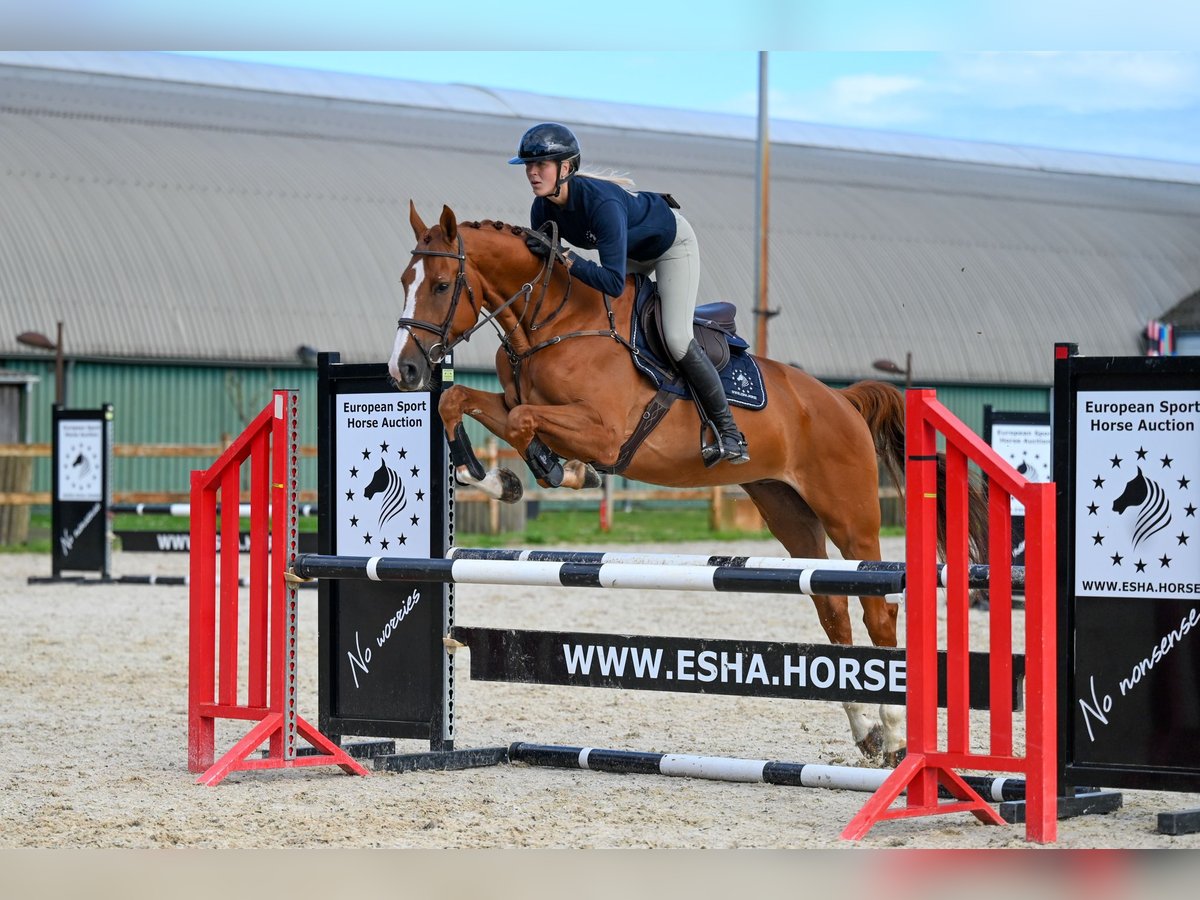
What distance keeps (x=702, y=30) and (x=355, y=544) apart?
8.72 m

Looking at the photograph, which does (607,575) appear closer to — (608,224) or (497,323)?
(497,323)

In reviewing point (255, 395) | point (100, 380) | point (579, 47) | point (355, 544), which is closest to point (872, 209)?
point (255, 395)

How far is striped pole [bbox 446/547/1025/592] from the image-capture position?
A: 175 inches

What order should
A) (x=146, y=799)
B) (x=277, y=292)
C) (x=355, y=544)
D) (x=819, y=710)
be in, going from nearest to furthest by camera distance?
(x=146, y=799)
(x=355, y=544)
(x=819, y=710)
(x=277, y=292)

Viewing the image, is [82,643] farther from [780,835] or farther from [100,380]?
[100,380]

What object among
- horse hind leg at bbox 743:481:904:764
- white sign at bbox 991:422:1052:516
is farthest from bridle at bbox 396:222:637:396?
white sign at bbox 991:422:1052:516

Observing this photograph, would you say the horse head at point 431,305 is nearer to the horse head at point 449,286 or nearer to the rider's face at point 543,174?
the horse head at point 449,286

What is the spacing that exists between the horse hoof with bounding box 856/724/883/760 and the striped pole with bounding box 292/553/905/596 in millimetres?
1128

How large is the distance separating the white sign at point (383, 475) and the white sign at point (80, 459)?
765 cm

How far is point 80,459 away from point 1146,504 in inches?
406

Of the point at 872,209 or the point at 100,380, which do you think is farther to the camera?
the point at 872,209

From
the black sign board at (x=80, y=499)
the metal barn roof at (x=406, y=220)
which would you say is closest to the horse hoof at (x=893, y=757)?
the black sign board at (x=80, y=499)

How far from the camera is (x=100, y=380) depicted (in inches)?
830

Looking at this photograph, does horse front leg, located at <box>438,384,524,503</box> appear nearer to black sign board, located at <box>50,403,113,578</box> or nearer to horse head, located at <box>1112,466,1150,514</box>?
horse head, located at <box>1112,466,1150,514</box>
